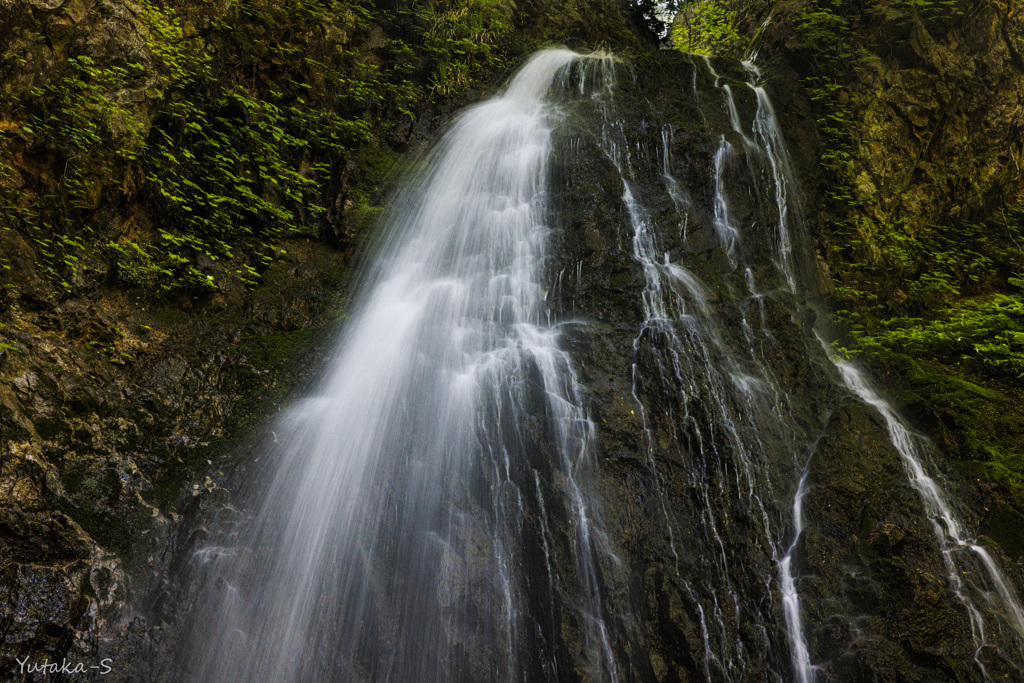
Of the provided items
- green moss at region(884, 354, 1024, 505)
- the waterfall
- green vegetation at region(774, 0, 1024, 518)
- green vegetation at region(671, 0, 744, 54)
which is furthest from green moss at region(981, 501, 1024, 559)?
green vegetation at region(671, 0, 744, 54)

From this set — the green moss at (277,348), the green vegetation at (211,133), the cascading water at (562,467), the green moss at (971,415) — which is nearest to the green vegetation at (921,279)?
the green moss at (971,415)

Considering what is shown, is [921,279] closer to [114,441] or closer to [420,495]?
[420,495]

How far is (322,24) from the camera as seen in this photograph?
927 cm

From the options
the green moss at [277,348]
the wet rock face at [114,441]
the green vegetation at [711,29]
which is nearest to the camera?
the wet rock face at [114,441]

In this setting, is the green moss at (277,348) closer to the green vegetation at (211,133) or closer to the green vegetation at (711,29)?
the green vegetation at (211,133)

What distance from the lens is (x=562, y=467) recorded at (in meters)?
5.43

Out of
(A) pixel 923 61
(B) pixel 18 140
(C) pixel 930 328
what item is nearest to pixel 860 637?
(C) pixel 930 328

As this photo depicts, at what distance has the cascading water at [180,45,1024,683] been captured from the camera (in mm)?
4637

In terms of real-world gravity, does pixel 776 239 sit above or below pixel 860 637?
above

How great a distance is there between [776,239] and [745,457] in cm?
437

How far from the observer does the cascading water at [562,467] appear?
4.64m

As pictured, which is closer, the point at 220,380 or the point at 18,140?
the point at 18,140

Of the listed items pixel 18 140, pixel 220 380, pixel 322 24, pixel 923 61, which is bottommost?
pixel 220 380

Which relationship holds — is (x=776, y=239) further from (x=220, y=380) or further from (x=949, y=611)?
(x=220, y=380)
